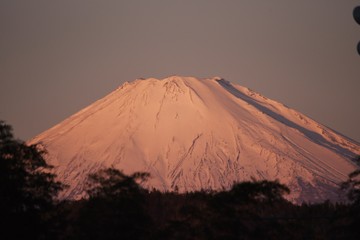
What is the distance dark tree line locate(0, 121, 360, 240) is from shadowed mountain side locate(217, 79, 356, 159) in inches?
5302

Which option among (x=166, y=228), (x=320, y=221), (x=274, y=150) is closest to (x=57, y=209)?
(x=166, y=228)

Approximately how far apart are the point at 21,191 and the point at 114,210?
12.1 feet

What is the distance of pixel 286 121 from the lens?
175500mm

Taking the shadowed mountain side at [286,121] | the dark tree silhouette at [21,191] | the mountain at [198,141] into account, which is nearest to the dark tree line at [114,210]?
the dark tree silhouette at [21,191]

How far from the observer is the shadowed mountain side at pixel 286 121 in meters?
170

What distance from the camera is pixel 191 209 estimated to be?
34.6 meters

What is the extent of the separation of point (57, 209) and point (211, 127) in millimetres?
132378

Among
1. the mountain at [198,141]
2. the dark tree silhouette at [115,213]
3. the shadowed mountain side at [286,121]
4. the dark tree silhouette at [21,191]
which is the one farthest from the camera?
the shadowed mountain side at [286,121]

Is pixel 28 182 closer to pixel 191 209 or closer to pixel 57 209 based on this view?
pixel 57 209

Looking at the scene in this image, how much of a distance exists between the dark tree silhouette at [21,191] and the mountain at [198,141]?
112 m

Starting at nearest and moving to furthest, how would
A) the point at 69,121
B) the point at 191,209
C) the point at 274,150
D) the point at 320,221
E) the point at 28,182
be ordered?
the point at 28,182
the point at 191,209
the point at 320,221
the point at 274,150
the point at 69,121

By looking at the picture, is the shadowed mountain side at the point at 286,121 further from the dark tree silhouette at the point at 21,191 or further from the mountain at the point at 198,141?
the dark tree silhouette at the point at 21,191

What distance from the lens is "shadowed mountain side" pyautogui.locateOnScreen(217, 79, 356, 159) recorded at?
170 m

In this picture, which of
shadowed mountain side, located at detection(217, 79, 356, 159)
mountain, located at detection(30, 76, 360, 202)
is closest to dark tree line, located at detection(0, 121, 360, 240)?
mountain, located at detection(30, 76, 360, 202)
